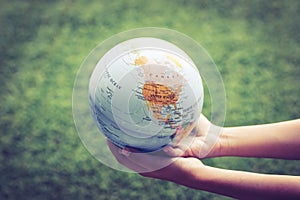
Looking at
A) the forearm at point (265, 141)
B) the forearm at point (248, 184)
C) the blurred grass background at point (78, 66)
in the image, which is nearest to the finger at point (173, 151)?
the forearm at point (248, 184)

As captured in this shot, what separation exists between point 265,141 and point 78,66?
1.97 metres

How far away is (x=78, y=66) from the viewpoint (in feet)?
13.0

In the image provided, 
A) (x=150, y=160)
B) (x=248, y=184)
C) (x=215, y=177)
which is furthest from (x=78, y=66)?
(x=248, y=184)

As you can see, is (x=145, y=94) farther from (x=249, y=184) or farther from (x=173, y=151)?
(x=249, y=184)

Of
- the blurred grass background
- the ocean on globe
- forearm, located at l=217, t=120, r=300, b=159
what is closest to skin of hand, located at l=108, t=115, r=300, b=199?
forearm, located at l=217, t=120, r=300, b=159

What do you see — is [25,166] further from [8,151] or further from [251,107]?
[251,107]

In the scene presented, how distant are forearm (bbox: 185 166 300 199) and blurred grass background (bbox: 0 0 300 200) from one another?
3.13ft

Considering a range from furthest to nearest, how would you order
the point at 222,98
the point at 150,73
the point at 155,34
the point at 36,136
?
the point at 36,136, the point at 222,98, the point at 155,34, the point at 150,73

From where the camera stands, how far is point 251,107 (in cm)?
378

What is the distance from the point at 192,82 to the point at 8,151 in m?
2.01

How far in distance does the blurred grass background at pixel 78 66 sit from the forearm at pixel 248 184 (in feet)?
3.13

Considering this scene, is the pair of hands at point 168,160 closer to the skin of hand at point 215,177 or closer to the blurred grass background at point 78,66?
the skin of hand at point 215,177

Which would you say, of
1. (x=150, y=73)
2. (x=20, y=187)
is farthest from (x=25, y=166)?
(x=150, y=73)

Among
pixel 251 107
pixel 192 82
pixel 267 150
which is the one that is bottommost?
pixel 251 107
